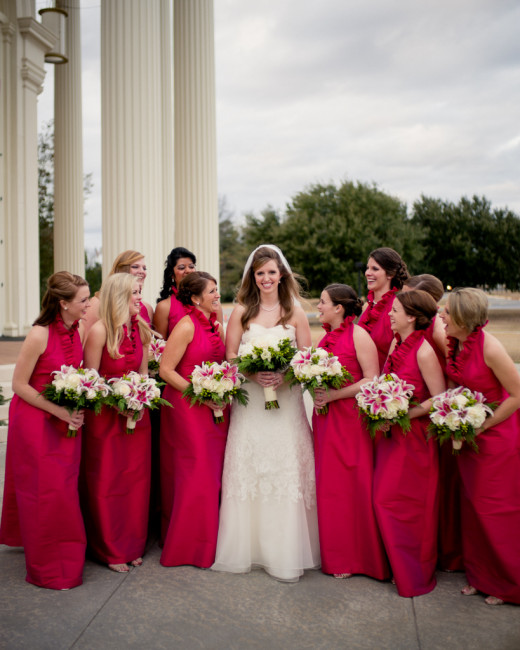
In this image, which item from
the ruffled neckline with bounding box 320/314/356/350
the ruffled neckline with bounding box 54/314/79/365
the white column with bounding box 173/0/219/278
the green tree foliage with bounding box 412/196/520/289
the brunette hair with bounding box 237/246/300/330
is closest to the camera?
the ruffled neckline with bounding box 54/314/79/365

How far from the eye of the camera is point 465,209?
54344 millimetres

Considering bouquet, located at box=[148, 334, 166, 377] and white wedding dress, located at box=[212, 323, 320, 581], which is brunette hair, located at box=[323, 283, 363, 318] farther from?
bouquet, located at box=[148, 334, 166, 377]

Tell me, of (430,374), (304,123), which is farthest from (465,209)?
(430,374)

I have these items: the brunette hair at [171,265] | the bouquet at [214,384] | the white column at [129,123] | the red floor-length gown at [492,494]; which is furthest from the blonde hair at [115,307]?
the white column at [129,123]

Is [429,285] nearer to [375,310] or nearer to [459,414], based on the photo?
[375,310]

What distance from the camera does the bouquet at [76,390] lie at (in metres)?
4.45

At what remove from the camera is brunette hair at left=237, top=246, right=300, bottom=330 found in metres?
5.35

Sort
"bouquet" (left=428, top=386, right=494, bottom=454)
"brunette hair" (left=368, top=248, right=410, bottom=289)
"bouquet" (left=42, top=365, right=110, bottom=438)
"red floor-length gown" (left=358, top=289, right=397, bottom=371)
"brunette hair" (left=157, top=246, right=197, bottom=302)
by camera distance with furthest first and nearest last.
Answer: "brunette hair" (left=157, top=246, right=197, bottom=302) < "brunette hair" (left=368, top=248, right=410, bottom=289) < "red floor-length gown" (left=358, top=289, right=397, bottom=371) < "bouquet" (left=42, top=365, right=110, bottom=438) < "bouquet" (left=428, top=386, right=494, bottom=454)

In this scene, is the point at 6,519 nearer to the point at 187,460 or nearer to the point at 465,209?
the point at 187,460

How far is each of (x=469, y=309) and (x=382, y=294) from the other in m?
1.35

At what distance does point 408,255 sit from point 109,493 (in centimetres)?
4690

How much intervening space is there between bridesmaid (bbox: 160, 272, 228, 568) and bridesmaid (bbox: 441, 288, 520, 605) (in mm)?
1956

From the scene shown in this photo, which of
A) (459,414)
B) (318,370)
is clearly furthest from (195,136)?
(459,414)

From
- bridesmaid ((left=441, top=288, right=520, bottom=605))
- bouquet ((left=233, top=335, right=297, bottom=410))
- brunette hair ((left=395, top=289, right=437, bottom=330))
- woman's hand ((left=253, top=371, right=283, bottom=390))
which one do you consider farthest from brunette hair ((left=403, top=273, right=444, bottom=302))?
woman's hand ((left=253, top=371, right=283, bottom=390))
